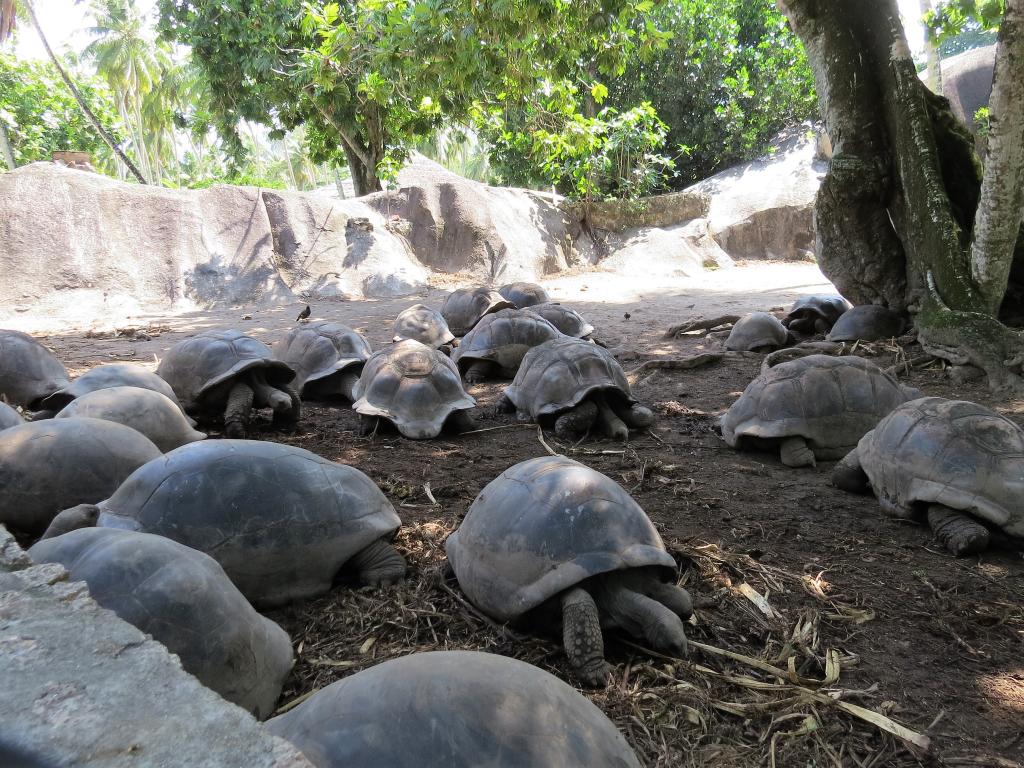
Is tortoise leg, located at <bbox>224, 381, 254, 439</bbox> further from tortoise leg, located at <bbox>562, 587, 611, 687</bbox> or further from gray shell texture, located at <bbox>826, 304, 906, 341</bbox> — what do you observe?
gray shell texture, located at <bbox>826, 304, 906, 341</bbox>

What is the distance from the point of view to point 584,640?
2268 mm

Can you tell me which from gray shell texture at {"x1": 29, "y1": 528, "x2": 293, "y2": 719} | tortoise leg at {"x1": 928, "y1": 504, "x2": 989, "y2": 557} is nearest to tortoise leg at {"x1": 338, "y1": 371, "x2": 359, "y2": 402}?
gray shell texture at {"x1": 29, "y1": 528, "x2": 293, "y2": 719}

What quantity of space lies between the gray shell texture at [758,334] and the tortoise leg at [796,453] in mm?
3353

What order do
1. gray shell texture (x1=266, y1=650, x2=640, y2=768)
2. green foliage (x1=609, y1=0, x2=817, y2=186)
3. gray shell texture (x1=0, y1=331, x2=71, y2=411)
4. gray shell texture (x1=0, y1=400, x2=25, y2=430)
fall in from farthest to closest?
green foliage (x1=609, y1=0, x2=817, y2=186), gray shell texture (x1=0, y1=331, x2=71, y2=411), gray shell texture (x1=0, y1=400, x2=25, y2=430), gray shell texture (x1=266, y1=650, x2=640, y2=768)

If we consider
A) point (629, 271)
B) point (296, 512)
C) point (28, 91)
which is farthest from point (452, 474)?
point (28, 91)

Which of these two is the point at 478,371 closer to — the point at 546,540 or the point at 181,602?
the point at 546,540

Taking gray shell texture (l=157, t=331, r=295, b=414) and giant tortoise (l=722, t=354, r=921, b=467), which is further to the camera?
gray shell texture (l=157, t=331, r=295, b=414)

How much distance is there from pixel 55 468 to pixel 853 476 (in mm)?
4044

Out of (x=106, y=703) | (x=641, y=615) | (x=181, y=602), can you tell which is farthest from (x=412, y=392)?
(x=106, y=703)

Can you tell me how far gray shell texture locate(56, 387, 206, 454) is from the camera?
391 centimetres

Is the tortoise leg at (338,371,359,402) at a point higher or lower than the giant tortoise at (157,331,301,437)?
lower

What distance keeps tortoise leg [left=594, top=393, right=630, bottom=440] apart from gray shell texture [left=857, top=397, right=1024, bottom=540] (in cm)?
169

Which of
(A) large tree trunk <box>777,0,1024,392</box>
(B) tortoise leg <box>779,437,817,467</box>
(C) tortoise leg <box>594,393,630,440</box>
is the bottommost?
(B) tortoise leg <box>779,437,817,467</box>

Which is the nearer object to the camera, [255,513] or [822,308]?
[255,513]
